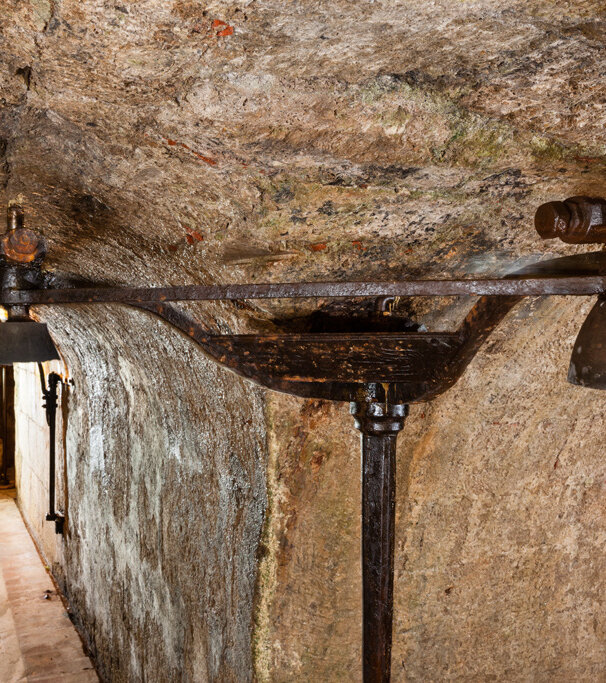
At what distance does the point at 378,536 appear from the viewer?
153 cm

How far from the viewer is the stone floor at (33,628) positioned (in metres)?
4.38

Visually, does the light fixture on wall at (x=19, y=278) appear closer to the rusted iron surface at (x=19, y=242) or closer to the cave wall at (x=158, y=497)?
the rusted iron surface at (x=19, y=242)

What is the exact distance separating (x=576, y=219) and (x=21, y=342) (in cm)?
170

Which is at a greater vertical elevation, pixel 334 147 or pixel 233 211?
pixel 334 147

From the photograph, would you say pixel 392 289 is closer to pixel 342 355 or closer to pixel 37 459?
pixel 342 355

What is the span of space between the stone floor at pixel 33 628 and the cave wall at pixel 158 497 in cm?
17

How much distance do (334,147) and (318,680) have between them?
1599 mm

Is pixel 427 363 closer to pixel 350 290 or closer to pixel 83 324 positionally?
pixel 350 290

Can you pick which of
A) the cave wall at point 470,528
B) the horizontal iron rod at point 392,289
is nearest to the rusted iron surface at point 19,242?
the horizontal iron rod at point 392,289

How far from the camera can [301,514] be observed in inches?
79.0

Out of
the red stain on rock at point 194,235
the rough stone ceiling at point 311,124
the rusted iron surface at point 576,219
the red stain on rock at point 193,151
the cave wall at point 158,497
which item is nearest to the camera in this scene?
the rough stone ceiling at point 311,124

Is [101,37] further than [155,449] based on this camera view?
No

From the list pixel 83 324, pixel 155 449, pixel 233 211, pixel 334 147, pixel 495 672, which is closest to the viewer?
pixel 334 147

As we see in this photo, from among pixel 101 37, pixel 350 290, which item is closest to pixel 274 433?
pixel 350 290
